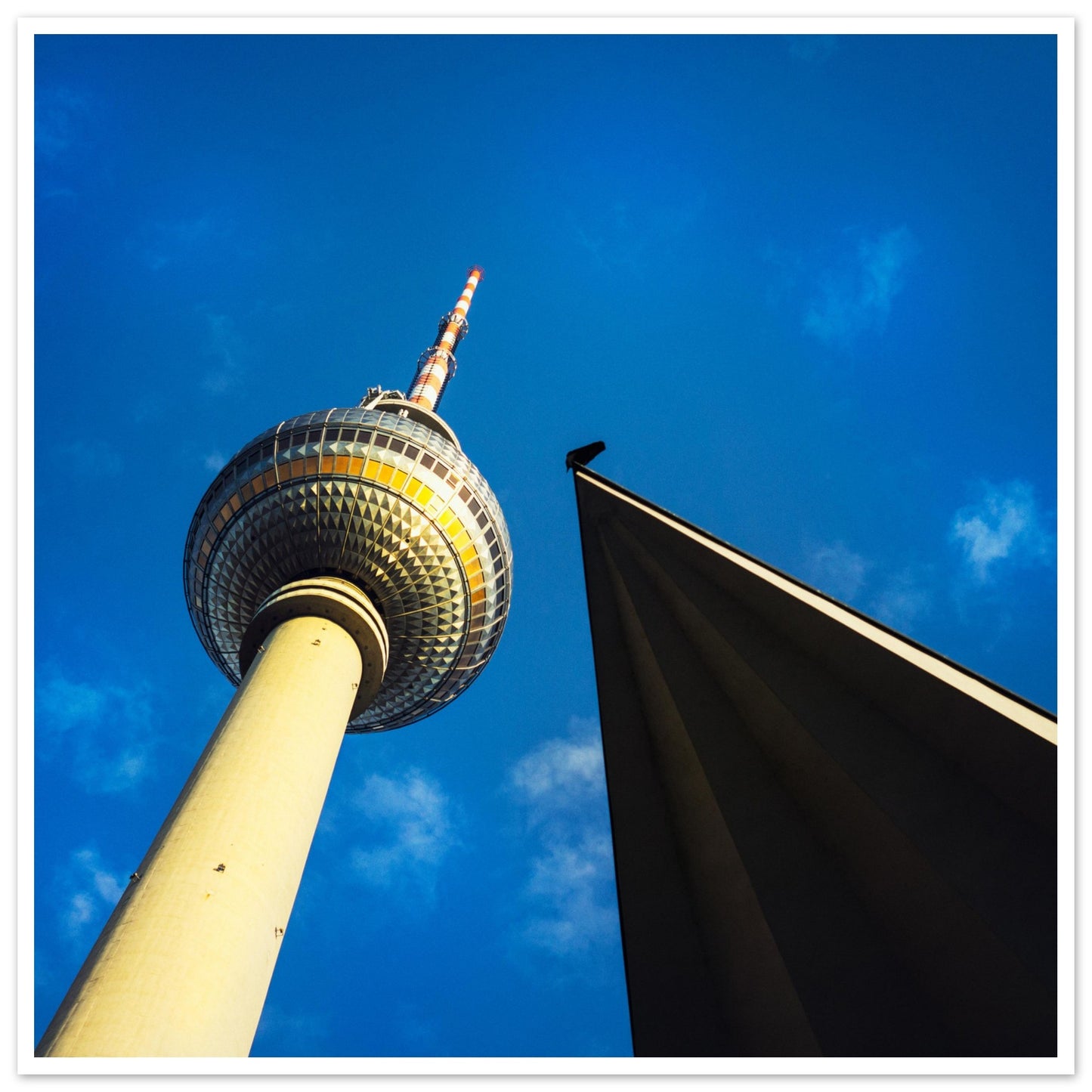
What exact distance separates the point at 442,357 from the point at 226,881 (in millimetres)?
47843

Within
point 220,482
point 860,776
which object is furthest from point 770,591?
point 220,482

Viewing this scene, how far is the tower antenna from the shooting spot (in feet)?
188

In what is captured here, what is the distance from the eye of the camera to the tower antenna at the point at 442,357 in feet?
188

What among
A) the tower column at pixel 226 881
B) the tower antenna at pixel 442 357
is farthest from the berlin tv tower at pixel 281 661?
the tower antenna at pixel 442 357

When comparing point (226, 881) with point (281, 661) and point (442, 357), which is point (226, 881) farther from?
point (442, 357)

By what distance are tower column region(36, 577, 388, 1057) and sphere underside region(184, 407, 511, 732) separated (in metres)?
5.86

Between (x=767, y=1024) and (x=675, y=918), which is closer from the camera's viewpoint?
(x=767, y=1024)

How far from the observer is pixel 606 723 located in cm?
1097

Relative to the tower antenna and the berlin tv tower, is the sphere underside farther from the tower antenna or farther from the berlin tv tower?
the tower antenna

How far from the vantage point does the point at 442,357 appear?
61.2 metres

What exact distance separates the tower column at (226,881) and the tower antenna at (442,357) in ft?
105

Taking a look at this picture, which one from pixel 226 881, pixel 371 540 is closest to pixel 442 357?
pixel 371 540
